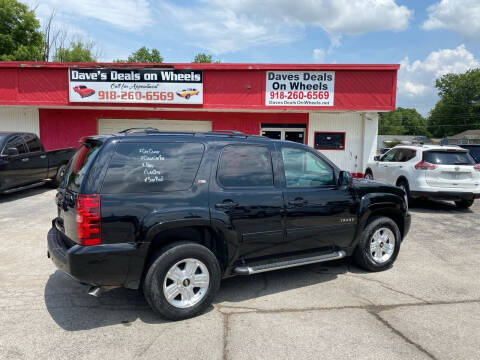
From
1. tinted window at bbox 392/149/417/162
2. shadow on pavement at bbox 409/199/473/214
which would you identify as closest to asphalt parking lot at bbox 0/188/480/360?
shadow on pavement at bbox 409/199/473/214

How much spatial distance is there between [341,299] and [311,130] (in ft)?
39.7

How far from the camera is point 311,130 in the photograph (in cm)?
1571

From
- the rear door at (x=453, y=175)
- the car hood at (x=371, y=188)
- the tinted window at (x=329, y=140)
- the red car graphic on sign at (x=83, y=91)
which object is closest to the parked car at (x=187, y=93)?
the red car graphic on sign at (x=83, y=91)

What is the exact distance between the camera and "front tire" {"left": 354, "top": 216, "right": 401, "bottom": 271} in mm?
5090

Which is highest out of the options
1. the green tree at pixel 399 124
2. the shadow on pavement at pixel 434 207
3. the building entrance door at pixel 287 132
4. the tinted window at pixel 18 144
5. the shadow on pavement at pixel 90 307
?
the green tree at pixel 399 124

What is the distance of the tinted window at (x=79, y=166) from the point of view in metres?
3.61

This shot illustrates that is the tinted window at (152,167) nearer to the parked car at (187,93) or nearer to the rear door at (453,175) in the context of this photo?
the rear door at (453,175)

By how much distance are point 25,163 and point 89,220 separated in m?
8.29

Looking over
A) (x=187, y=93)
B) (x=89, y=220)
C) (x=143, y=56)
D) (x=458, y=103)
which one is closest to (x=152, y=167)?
(x=89, y=220)

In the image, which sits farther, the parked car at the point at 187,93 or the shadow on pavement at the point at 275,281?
the parked car at the point at 187,93

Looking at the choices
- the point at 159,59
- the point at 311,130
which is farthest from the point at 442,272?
the point at 159,59

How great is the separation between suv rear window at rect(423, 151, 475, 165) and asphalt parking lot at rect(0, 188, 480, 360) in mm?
4240

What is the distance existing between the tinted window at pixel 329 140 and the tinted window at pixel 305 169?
11181 mm

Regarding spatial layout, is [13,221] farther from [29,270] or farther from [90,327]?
[90,327]
